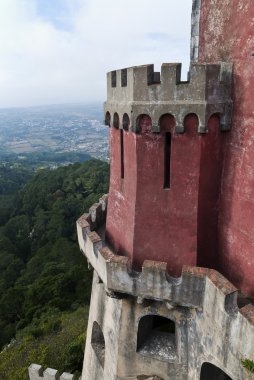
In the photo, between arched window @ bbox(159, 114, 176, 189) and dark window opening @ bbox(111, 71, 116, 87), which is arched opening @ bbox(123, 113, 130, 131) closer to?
arched window @ bbox(159, 114, 176, 189)

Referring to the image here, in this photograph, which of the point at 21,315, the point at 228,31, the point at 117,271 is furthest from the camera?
the point at 21,315

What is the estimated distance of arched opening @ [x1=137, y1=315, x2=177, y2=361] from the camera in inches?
333

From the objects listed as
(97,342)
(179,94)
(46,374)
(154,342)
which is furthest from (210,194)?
(46,374)

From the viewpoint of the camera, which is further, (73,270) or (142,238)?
(73,270)

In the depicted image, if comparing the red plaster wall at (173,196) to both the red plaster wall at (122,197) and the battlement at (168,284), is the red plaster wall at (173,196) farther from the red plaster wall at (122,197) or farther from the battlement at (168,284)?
the battlement at (168,284)

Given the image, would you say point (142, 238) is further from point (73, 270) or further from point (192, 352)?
point (73, 270)

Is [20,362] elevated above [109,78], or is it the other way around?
[109,78]

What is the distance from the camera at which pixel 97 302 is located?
986 centimetres

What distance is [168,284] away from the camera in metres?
7.18

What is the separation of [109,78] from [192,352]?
641 cm

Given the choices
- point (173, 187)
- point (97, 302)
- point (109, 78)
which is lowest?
point (97, 302)

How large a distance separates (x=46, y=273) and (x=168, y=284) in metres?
32.0

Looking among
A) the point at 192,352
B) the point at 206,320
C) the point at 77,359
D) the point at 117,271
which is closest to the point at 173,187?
the point at 117,271

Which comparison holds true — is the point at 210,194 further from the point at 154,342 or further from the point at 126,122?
the point at 154,342
